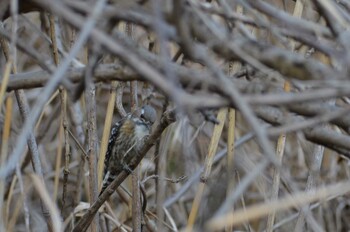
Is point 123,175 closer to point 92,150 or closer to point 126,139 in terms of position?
point 92,150

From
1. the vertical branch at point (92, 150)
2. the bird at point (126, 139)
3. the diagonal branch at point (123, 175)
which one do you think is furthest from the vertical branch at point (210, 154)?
the bird at point (126, 139)

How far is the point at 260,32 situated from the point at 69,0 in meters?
1.78

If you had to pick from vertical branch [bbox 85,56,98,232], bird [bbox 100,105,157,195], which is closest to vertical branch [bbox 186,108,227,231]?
vertical branch [bbox 85,56,98,232]

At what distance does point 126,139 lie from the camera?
2932 mm

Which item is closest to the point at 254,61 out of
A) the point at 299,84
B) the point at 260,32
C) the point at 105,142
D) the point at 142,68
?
the point at 299,84

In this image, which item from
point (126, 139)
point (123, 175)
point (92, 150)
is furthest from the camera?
point (126, 139)

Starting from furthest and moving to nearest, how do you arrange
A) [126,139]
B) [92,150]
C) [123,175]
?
[126,139] → [92,150] → [123,175]

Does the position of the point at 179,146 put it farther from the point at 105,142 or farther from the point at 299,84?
the point at 299,84

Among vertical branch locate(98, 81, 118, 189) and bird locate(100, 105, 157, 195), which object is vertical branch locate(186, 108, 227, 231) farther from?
bird locate(100, 105, 157, 195)

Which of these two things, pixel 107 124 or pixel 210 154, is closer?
pixel 210 154

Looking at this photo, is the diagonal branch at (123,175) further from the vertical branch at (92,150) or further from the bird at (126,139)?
the bird at (126,139)

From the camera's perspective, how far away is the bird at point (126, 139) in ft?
8.57

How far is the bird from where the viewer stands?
103 inches

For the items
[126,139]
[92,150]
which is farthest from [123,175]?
[126,139]
